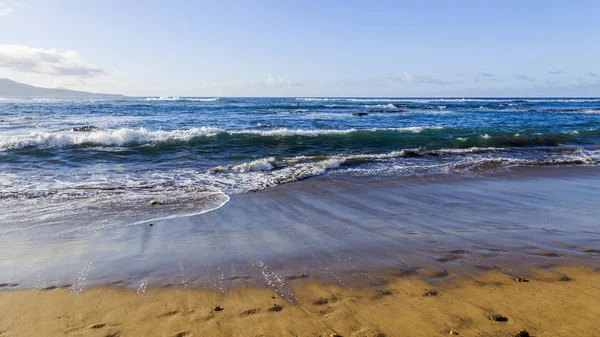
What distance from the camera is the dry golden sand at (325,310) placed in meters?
2.94

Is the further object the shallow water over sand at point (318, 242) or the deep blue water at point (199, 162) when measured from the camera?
the deep blue water at point (199, 162)

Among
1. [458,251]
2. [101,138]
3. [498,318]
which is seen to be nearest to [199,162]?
[101,138]

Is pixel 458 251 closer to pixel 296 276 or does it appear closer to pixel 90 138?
pixel 296 276

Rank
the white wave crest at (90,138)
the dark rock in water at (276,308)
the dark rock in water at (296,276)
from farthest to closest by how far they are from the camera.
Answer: the white wave crest at (90,138) < the dark rock in water at (296,276) < the dark rock in water at (276,308)

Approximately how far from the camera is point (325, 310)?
320 cm

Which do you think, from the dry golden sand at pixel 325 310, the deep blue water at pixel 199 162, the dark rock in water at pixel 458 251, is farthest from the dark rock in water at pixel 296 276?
the deep blue water at pixel 199 162

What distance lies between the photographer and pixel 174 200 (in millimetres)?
7059

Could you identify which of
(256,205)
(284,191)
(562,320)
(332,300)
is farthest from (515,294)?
(284,191)

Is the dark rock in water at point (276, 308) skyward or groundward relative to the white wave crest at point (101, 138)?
groundward

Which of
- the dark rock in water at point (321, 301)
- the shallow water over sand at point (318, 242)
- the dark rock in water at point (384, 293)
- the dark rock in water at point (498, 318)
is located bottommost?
the shallow water over sand at point (318, 242)

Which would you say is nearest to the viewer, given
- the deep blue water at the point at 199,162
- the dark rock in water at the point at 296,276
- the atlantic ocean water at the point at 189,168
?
the dark rock in water at the point at 296,276

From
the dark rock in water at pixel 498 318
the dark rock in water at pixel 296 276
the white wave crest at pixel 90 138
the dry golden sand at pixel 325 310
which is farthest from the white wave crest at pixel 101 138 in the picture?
the dark rock in water at pixel 498 318

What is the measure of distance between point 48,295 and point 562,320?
458 cm

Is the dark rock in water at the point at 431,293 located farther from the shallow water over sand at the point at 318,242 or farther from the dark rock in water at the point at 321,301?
the dark rock in water at the point at 321,301
